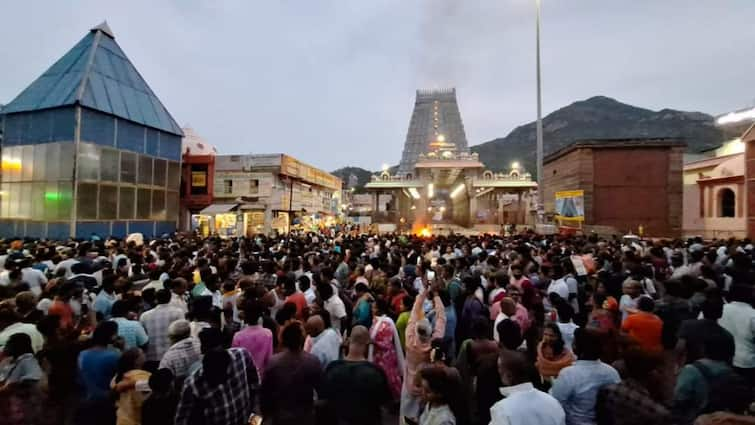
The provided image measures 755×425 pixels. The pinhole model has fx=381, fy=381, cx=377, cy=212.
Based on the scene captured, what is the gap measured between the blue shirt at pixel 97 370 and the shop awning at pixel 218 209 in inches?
983

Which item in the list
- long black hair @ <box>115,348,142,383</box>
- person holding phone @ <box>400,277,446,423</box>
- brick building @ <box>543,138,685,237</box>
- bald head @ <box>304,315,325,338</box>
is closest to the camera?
long black hair @ <box>115,348,142,383</box>

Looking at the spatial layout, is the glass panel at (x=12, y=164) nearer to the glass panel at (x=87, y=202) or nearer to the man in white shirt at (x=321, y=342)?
the glass panel at (x=87, y=202)

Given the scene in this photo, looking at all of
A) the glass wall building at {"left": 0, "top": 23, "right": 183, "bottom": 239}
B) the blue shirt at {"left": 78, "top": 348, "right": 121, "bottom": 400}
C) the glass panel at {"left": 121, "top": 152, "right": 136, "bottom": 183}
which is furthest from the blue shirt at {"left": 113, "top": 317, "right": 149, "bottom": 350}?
the glass panel at {"left": 121, "top": 152, "right": 136, "bottom": 183}

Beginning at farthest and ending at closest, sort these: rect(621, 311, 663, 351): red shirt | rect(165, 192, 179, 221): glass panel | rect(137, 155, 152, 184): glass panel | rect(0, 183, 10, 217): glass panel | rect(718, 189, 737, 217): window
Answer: rect(718, 189, 737, 217): window
rect(165, 192, 179, 221): glass panel
rect(137, 155, 152, 184): glass panel
rect(0, 183, 10, 217): glass panel
rect(621, 311, 663, 351): red shirt

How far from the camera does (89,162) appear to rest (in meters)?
21.3

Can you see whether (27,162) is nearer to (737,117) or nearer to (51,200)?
(51,200)

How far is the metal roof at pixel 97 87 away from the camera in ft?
70.7

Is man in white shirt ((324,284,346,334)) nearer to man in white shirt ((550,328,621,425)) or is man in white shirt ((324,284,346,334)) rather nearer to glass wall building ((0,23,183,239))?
man in white shirt ((550,328,621,425))

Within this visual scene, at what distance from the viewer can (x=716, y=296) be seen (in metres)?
4.21

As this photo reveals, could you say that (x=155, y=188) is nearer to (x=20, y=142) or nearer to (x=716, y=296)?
(x=20, y=142)

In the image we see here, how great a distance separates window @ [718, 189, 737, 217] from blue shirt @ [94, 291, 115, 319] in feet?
125

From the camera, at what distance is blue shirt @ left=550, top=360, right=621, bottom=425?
9.48 feet

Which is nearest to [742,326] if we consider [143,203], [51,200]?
[143,203]

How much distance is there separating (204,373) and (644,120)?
745ft
